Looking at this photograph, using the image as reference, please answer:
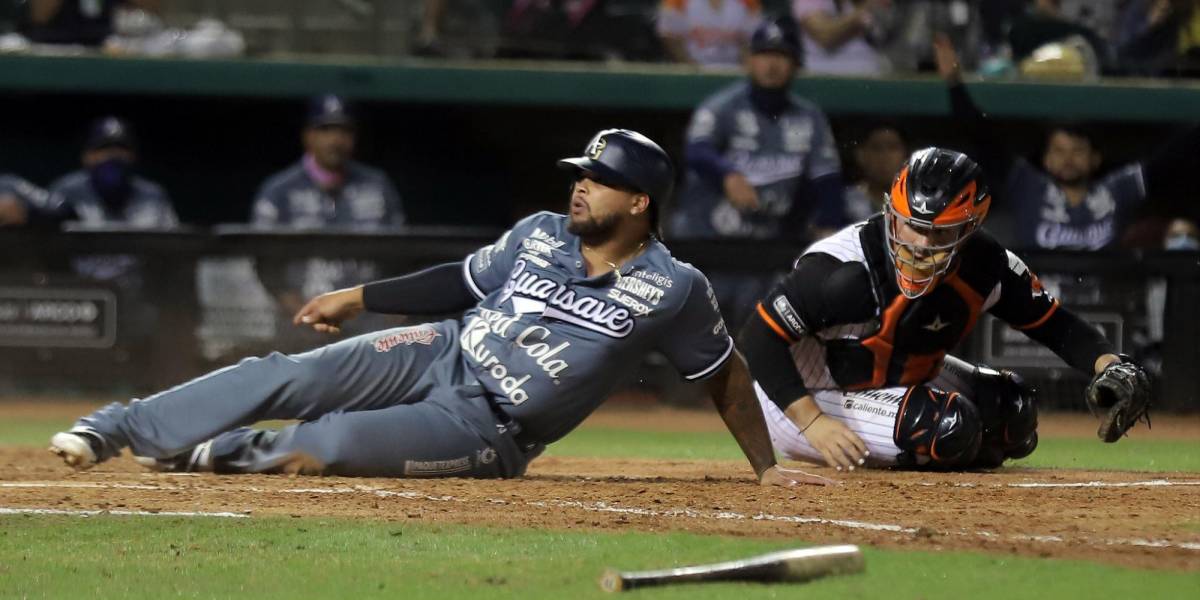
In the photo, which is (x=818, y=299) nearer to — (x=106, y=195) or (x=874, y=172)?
(x=874, y=172)

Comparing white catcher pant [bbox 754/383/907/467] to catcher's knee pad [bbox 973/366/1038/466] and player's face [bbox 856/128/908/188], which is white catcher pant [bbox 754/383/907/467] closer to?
catcher's knee pad [bbox 973/366/1038/466]

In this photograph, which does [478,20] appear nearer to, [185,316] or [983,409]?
[185,316]

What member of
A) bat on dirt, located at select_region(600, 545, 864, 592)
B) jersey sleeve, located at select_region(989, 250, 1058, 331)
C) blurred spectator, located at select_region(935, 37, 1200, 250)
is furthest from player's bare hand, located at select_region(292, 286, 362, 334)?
blurred spectator, located at select_region(935, 37, 1200, 250)

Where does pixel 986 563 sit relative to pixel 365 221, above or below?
A: below

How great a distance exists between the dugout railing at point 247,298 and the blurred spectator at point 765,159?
540 mm

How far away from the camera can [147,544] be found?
14.2 ft

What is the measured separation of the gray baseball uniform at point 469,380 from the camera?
547 centimetres

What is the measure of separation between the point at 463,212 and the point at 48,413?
14.3 ft

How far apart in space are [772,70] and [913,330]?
437 centimetres

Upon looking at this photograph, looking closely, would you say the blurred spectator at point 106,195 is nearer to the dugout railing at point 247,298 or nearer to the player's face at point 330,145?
the dugout railing at point 247,298

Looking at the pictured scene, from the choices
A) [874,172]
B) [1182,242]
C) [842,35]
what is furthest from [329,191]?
[1182,242]

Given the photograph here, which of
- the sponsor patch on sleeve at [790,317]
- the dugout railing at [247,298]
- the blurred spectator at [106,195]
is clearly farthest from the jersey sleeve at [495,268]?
the blurred spectator at [106,195]

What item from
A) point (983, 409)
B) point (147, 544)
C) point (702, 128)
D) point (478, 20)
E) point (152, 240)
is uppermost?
point (478, 20)

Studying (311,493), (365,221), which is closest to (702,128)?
(365,221)
